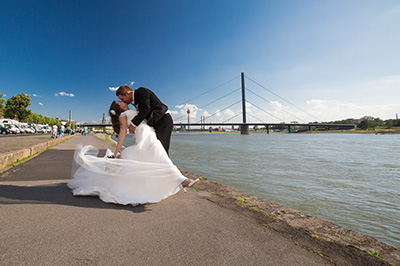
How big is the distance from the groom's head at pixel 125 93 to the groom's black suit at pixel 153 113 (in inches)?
2.6

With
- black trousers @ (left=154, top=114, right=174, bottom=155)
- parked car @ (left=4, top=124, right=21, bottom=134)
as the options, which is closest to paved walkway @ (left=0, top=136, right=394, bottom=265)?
black trousers @ (left=154, top=114, right=174, bottom=155)

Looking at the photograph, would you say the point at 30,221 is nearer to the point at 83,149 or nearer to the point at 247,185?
the point at 83,149

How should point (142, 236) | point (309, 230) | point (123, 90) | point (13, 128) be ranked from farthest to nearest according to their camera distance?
point (13, 128)
point (123, 90)
point (309, 230)
point (142, 236)

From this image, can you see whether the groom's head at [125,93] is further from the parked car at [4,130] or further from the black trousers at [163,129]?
the parked car at [4,130]

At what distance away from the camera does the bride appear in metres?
2.79

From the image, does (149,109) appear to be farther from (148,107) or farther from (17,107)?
(17,107)

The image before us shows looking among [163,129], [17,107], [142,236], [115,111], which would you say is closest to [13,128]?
[17,107]

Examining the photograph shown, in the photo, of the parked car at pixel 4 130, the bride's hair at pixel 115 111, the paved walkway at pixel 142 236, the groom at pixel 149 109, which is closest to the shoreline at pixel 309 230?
the paved walkway at pixel 142 236

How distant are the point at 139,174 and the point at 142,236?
944mm

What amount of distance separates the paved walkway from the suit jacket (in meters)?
1.10

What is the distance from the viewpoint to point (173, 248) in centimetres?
177

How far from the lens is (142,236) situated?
77.3 inches

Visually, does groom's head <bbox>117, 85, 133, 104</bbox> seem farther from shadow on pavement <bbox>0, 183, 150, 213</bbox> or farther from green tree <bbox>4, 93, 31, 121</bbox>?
green tree <bbox>4, 93, 31, 121</bbox>

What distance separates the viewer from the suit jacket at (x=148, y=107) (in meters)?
2.92
